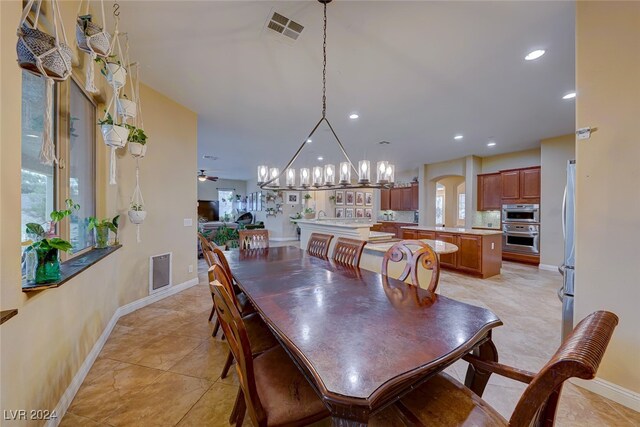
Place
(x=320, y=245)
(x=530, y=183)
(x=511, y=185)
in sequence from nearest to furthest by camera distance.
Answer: (x=320, y=245), (x=530, y=183), (x=511, y=185)

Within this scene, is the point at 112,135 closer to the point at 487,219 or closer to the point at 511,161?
the point at 511,161

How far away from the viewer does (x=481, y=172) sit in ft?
21.9

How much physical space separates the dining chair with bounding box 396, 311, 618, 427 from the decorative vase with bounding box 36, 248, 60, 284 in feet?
6.04

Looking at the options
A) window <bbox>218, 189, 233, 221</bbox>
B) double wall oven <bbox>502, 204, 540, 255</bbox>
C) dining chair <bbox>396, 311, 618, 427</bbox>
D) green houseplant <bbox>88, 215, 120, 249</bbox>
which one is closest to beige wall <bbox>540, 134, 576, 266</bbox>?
double wall oven <bbox>502, 204, 540, 255</bbox>

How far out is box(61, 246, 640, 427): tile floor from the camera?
1.55 meters

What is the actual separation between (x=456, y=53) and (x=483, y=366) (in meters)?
2.59

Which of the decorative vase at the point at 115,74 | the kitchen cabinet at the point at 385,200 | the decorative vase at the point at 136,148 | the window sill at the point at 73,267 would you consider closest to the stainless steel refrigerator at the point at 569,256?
the decorative vase at the point at 115,74

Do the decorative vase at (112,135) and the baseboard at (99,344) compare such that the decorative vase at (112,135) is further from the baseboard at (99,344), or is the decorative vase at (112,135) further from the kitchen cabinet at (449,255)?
the kitchen cabinet at (449,255)

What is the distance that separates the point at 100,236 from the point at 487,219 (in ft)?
26.2

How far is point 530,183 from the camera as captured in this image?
18.4 ft

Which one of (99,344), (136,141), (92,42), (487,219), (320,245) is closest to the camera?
(92,42)

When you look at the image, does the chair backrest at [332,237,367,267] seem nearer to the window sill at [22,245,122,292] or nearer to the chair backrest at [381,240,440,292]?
the chair backrest at [381,240,440,292]

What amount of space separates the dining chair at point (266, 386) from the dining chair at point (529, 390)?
16.0 inches

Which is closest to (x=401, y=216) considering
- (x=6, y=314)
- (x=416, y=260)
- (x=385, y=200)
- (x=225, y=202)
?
(x=385, y=200)
